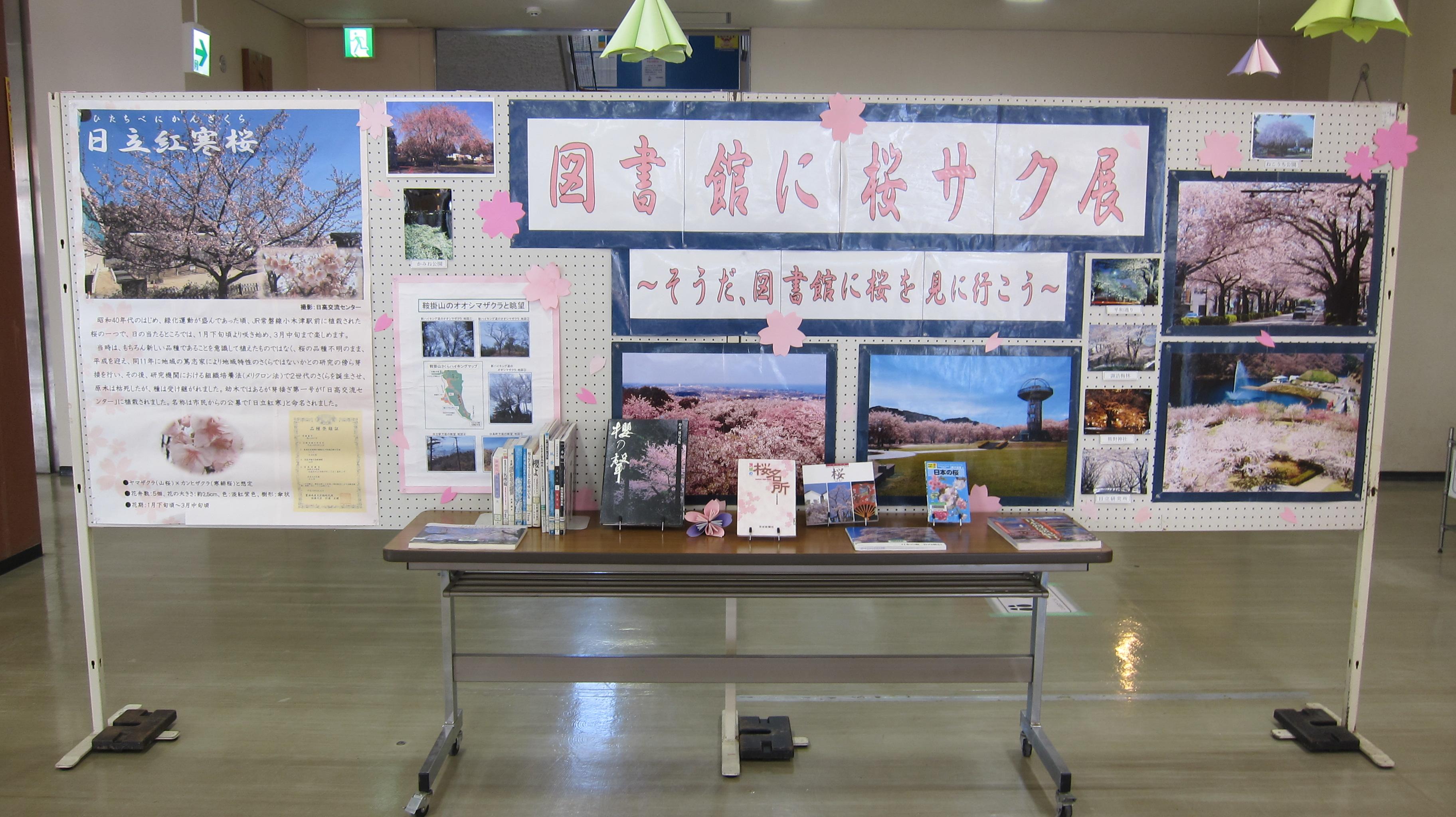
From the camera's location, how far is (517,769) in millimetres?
2748

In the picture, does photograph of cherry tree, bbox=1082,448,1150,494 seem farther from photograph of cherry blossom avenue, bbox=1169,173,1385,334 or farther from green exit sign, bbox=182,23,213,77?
green exit sign, bbox=182,23,213,77

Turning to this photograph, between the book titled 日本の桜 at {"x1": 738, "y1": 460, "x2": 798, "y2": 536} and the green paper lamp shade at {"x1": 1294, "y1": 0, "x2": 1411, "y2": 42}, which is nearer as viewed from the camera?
the green paper lamp shade at {"x1": 1294, "y1": 0, "x2": 1411, "y2": 42}

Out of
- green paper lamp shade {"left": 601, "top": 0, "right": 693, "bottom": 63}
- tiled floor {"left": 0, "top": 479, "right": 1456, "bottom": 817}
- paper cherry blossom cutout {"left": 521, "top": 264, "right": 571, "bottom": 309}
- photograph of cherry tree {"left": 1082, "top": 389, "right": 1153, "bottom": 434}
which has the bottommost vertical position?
tiled floor {"left": 0, "top": 479, "right": 1456, "bottom": 817}

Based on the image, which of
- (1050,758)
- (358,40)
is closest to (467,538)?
(1050,758)

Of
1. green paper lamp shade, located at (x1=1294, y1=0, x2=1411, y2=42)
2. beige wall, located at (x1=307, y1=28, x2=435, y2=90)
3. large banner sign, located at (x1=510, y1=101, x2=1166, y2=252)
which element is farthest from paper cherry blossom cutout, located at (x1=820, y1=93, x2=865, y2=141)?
beige wall, located at (x1=307, y1=28, x2=435, y2=90)

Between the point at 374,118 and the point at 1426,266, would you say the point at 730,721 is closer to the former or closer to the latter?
the point at 374,118

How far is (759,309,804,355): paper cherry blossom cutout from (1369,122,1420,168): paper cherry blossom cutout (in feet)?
6.01

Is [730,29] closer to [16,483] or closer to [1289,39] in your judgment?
[1289,39]

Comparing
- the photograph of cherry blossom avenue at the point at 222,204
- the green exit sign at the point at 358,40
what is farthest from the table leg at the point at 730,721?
the green exit sign at the point at 358,40

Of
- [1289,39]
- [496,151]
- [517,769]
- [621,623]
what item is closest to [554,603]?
[621,623]

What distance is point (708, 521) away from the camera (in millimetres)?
2627

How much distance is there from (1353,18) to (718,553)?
2.39m

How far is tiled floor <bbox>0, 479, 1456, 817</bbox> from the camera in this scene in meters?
2.61

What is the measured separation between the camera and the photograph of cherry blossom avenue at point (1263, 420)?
2756mm
